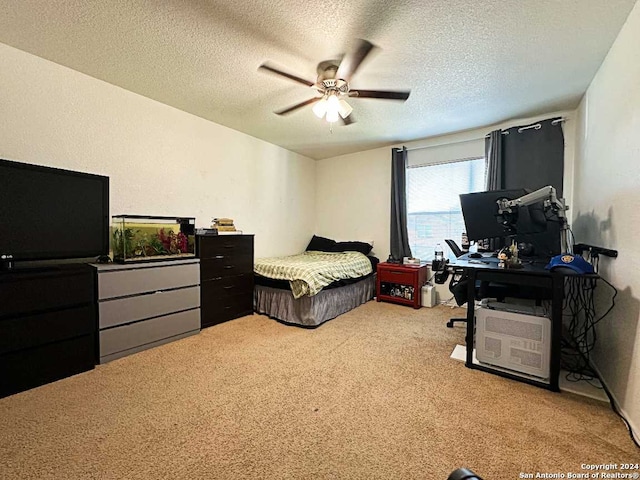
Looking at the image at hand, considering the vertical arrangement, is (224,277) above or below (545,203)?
below

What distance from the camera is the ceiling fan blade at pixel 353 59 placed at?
1.97 meters

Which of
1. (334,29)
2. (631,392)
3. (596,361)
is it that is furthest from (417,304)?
(334,29)

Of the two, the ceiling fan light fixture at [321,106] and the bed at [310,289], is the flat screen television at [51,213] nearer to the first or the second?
the bed at [310,289]

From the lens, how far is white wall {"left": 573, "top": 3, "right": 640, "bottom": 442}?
155cm

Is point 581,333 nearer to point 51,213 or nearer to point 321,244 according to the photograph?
point 321,244

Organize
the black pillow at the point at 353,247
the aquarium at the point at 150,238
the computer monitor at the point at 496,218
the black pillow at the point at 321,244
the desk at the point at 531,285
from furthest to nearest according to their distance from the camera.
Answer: the black pillow at the point at 321,244, the black pillow at the point at 353,247, the aquarium at the point at 150,238, the computer monitor at the point at 496,218, the desk at the point at 531,285

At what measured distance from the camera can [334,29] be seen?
1.86m

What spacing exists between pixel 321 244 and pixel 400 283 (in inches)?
64.5

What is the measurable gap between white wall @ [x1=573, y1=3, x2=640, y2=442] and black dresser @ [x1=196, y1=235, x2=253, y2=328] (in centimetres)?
324

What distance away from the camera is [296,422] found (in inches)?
61.1

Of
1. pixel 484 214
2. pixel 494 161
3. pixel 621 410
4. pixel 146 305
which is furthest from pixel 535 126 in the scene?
pixel 146 305

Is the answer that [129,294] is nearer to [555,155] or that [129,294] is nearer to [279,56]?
[279,56]

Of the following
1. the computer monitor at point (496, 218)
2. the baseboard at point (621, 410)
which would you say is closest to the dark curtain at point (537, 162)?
the computer monitor at point (496, 218)

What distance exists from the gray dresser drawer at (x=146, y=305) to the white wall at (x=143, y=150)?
92 cm
